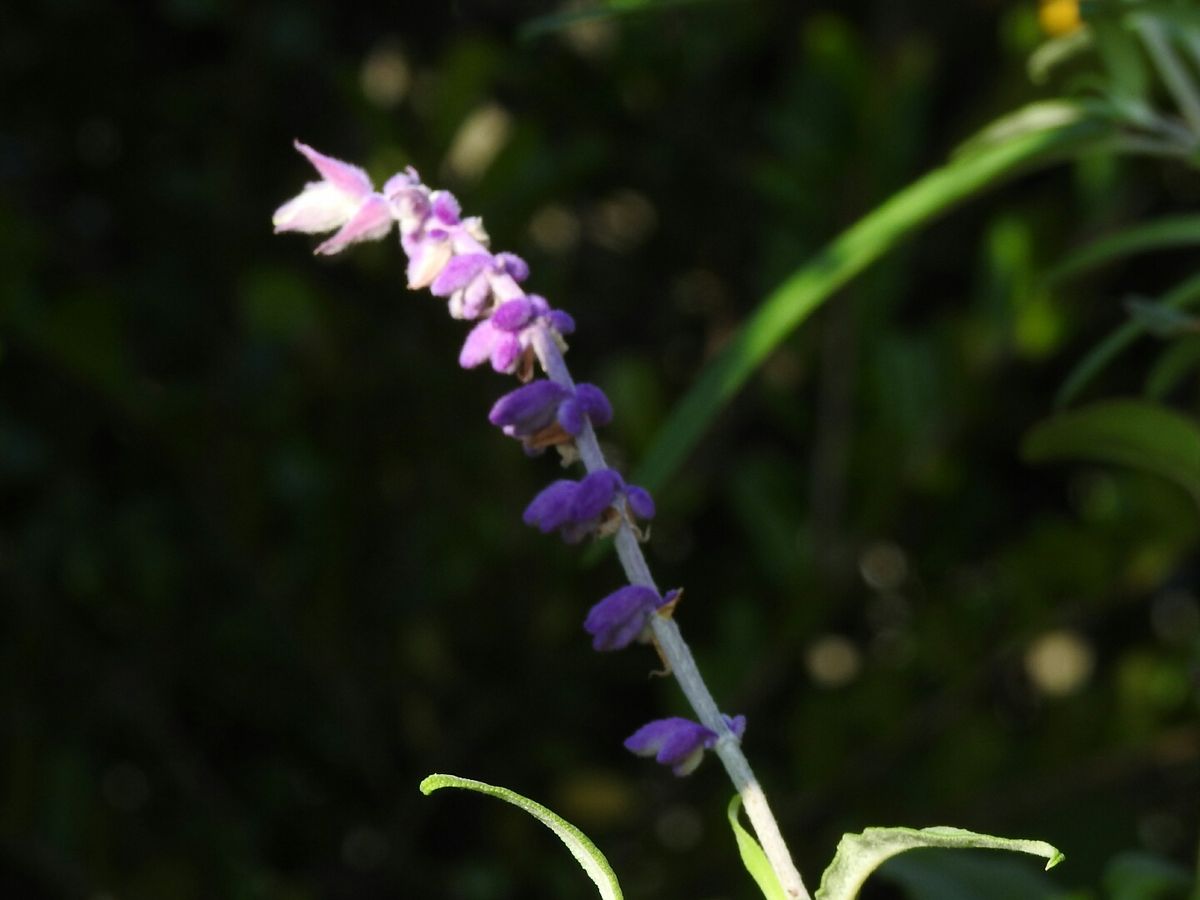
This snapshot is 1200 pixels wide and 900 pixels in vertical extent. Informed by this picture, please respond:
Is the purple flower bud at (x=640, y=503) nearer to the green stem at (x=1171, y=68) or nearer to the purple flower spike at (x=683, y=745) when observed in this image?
the purple flower spike at (x=683, y=745)

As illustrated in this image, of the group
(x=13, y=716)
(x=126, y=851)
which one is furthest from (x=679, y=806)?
(x=13, y=716)

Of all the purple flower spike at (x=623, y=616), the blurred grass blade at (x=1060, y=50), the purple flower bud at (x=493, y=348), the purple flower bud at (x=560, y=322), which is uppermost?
the blurred grass blade at (x=1060, y=50)

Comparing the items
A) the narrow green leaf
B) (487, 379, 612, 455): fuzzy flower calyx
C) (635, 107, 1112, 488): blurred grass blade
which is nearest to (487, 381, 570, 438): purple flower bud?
(487, 379, 612, 455): fuzzy flower calyx

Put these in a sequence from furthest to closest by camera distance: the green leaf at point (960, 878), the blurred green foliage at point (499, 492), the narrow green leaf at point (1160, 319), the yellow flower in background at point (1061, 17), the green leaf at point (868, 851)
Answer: the blurred green foliage at point (499, 492) → the yellow flower in background at point (1061, 17) → the green leaf at point (960, 878) → the narrow green leaf at point (1160, 319) → the green leaf at point (868, 851)

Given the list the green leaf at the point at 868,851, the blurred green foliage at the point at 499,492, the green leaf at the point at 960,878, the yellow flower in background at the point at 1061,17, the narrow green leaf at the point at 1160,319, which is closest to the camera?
the green leaf at the point at 868,851

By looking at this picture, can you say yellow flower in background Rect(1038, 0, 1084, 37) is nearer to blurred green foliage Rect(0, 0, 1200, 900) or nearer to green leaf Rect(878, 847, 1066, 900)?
blurred green foliage Rect(0, 0, 1200, 900)

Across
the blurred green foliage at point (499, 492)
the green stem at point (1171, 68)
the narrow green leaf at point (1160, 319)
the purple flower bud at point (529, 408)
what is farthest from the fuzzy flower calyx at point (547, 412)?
the blurred green foliage at point (499, 492)

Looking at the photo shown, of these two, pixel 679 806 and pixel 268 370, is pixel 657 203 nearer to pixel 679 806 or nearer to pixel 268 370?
pixel 268 370
